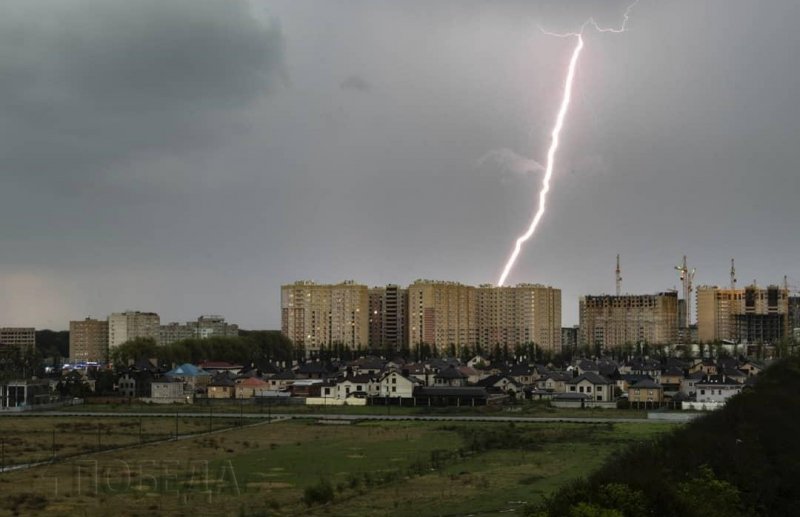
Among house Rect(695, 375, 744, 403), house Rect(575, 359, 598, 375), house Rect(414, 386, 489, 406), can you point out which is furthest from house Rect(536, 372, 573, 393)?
house Rect(575, 359, 598, 375)

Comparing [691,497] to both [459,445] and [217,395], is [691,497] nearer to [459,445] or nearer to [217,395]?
[459,445]

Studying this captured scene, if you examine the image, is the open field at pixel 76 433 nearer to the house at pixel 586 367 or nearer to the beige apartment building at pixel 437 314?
the house at pixel 586 367

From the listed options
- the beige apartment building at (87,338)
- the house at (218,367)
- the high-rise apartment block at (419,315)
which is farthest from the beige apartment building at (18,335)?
the house at (218,367)

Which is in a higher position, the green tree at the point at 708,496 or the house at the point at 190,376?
the green tree at the point at 708,496

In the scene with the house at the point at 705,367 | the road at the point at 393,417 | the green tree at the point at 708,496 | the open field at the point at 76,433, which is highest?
the green tree at the point at 708,496

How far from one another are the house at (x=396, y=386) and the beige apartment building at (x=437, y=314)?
253ft

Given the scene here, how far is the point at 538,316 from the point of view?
165000mm

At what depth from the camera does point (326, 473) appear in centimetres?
3266

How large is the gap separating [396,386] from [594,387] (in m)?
13.2

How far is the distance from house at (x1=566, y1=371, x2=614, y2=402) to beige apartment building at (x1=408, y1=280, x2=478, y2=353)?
77.8 meters

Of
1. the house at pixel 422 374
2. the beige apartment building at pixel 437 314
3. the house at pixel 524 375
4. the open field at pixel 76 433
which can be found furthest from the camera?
the beige apartment building at pixel 437 314

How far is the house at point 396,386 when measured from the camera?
68.8m

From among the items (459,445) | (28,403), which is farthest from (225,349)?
(459,445)

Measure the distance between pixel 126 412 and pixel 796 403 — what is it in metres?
38.4
